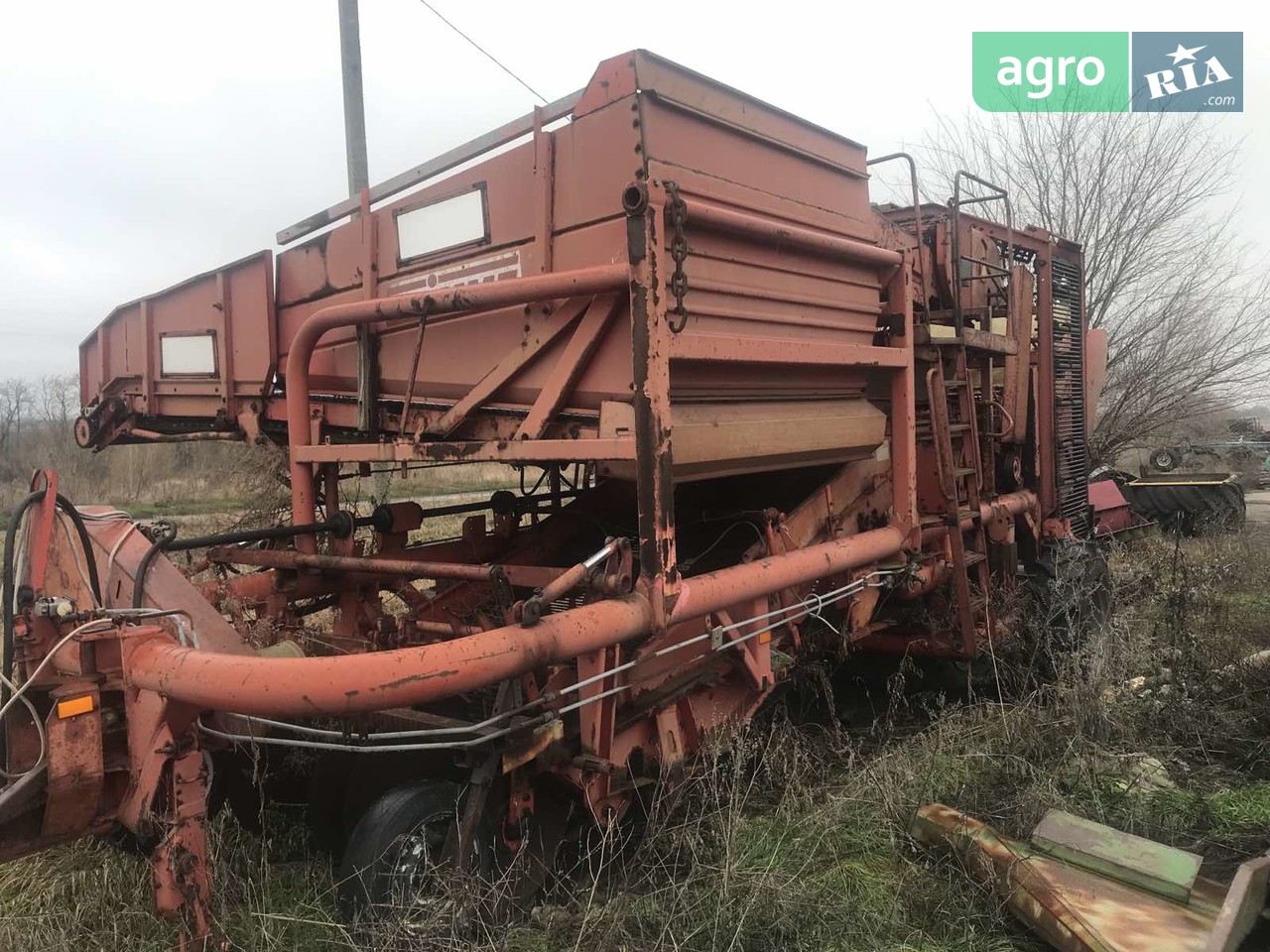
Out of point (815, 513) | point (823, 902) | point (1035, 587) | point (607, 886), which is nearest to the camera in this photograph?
point (823, 902)

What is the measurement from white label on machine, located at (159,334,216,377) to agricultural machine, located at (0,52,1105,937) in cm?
2

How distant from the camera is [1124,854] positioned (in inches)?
116

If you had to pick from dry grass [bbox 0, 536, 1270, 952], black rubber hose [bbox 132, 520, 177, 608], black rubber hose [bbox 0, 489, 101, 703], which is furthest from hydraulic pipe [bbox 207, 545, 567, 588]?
dry grass [bbox 0, 536, 1270, 952]

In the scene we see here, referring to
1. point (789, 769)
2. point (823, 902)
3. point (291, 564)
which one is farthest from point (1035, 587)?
point (291, 564)

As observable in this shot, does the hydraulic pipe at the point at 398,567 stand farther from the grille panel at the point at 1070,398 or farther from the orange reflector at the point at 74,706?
the grille panel at the point at 1070,398

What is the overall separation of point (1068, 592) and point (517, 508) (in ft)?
11.9

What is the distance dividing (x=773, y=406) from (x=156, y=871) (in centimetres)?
258

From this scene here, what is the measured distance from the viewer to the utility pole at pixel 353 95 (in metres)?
7.95

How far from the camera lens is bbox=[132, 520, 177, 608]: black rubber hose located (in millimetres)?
2605

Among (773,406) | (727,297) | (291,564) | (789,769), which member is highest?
(727,297)

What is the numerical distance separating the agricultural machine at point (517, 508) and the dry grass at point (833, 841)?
228 millimetres

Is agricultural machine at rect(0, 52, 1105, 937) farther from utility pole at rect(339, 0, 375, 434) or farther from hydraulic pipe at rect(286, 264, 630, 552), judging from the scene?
utility pole at rect(339, 0, 375, 434)

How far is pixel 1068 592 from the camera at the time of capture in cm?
563

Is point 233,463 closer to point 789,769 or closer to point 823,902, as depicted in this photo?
point 789,769
